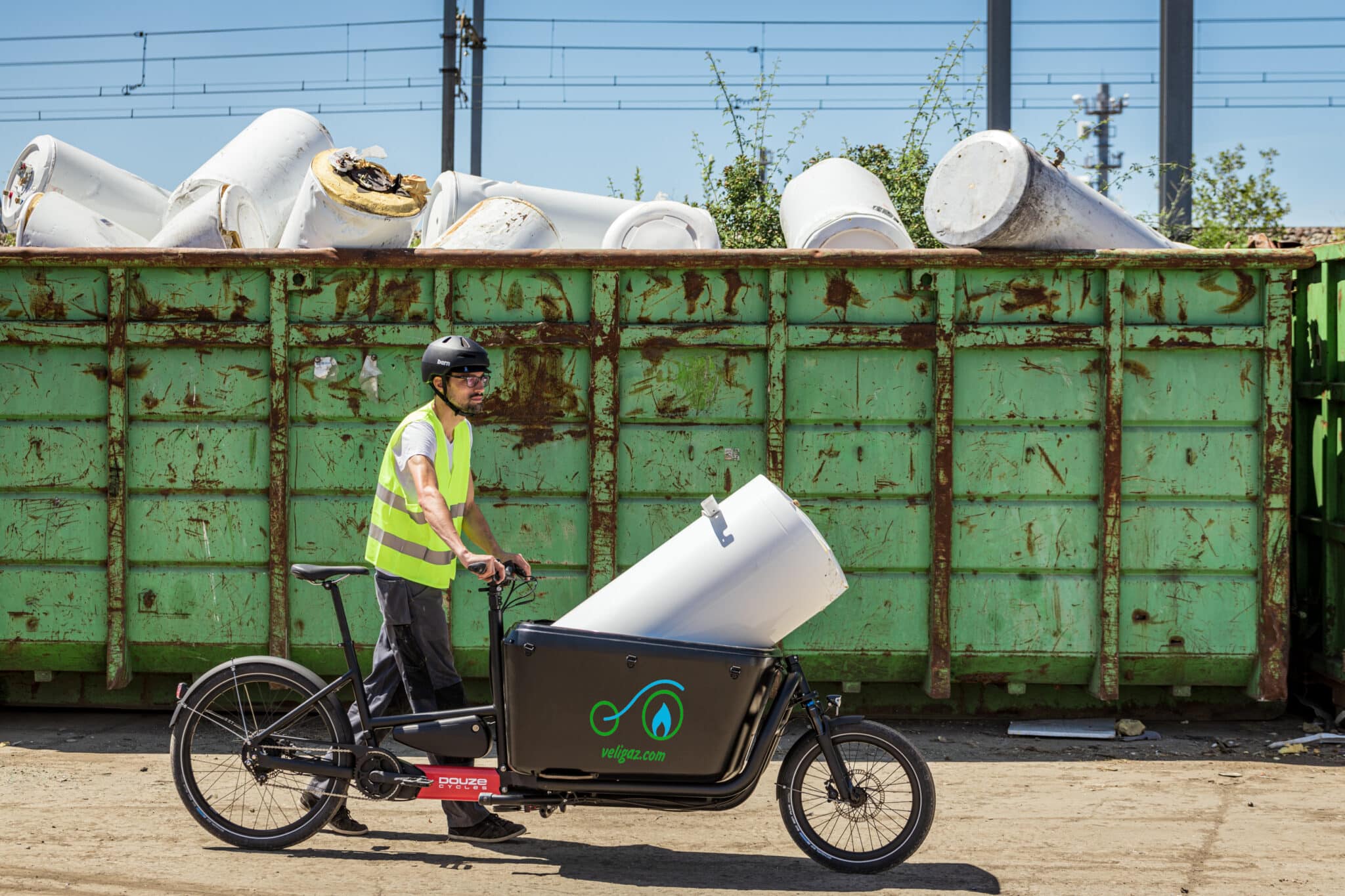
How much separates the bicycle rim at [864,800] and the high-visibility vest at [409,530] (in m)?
1.31

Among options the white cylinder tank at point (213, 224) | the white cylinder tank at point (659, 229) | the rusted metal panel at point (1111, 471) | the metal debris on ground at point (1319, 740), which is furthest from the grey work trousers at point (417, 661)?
the metal debris on ground at point (1319, 740)

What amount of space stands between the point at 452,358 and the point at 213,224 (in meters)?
2.23

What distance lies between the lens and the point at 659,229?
20.2 ft

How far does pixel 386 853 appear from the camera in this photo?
404cm

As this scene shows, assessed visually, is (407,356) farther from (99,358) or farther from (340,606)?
(340,606)

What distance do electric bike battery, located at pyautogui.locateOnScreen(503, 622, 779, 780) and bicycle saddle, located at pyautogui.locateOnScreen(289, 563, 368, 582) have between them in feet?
1.76

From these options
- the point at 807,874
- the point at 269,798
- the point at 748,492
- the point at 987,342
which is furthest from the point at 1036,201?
the point at 269,798

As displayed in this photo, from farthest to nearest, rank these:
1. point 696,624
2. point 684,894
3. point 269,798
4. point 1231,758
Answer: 1. point 1231,758
2. point 269,798
3. point 696,624
4. point 684,894

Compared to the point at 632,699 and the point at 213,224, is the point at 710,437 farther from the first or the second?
the point at 213,224

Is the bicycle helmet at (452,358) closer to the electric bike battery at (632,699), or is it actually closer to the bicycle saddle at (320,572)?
the bicycle saddle at (320,572)

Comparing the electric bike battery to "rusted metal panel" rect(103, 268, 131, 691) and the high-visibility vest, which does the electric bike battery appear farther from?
"rusted metal panel" rect(103, 268, 131, 691)

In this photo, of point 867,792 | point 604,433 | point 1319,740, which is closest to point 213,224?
point 604,433

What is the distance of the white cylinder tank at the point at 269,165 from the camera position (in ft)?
20.6

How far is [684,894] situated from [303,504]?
2.63 metres
